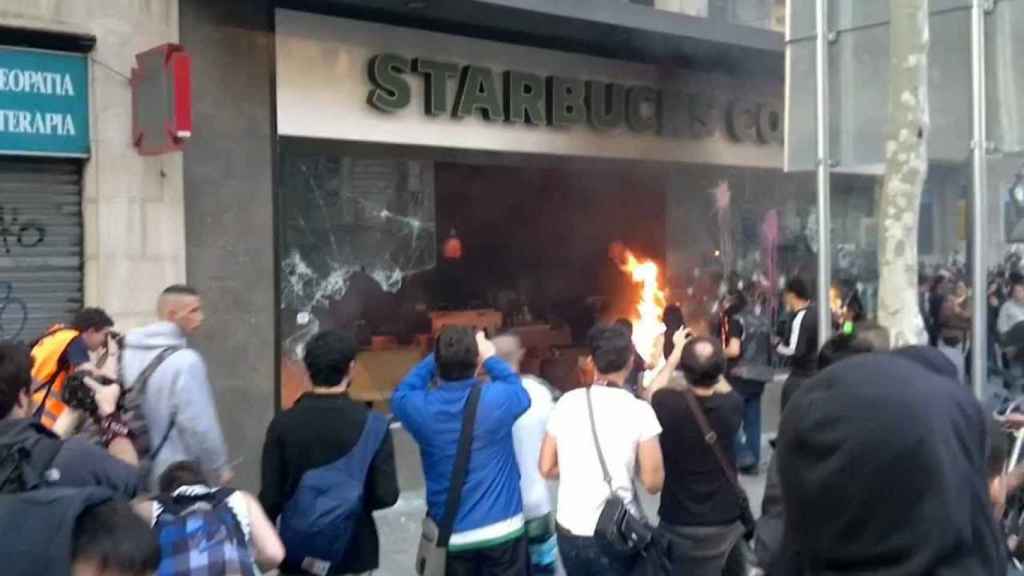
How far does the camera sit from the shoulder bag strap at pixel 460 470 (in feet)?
15.8

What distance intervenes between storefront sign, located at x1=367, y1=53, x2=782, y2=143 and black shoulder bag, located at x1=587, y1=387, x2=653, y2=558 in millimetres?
6032

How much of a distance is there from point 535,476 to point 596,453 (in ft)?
2.42

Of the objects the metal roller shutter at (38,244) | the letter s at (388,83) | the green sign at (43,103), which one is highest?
the letter s at (388,83)

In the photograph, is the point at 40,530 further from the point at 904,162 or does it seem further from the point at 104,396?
the point at 904,162

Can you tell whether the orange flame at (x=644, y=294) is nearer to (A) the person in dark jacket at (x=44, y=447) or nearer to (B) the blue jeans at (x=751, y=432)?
(B) the blue jeans at (x=751, y=432)

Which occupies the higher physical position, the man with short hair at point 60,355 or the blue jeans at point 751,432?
the man with short hair at point 60,355

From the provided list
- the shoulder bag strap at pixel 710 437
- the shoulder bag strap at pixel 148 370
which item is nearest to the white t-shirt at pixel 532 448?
the shoulder bag strap at pixel 710 437

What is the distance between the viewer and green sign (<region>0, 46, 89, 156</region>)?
25.9 feet

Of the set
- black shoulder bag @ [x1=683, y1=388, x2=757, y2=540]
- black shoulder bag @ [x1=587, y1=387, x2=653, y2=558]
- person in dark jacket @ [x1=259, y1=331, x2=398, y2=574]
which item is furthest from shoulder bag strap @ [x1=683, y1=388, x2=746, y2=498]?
person in dark jacket @ [x1=259, y1=331, x2=398, y2=574]

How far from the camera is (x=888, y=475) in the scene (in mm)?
2109

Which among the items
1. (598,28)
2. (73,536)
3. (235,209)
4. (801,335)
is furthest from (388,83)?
(73,536)

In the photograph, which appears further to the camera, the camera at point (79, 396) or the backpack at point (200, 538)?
the camera at point (79, 396)

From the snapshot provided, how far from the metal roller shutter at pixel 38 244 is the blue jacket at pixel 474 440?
419cm

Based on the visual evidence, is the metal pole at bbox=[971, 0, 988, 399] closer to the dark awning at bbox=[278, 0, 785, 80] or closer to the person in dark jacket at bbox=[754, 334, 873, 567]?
the person in dark jacket at bbox=[754, 334, 873, 567]
